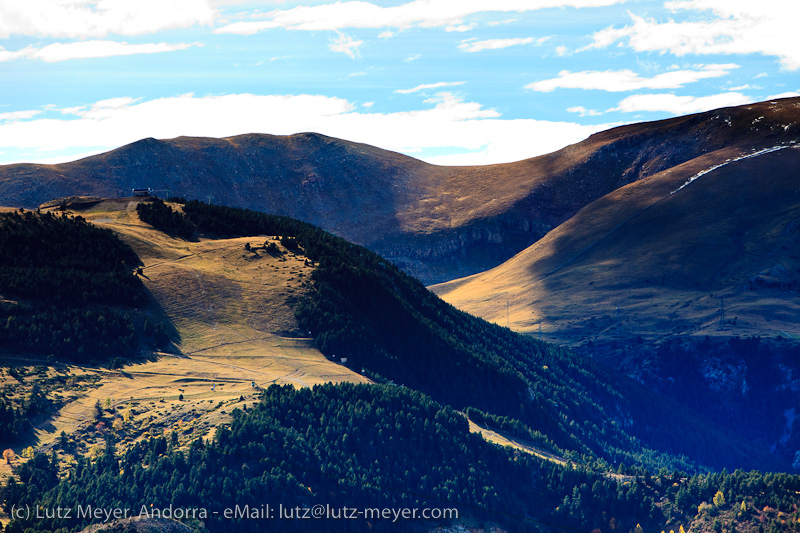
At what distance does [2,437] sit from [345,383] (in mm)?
58410

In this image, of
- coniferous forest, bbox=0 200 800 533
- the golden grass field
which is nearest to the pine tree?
coniferous forest, bbox=0 200 800 533

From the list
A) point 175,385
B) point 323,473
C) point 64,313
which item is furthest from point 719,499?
point 64,313

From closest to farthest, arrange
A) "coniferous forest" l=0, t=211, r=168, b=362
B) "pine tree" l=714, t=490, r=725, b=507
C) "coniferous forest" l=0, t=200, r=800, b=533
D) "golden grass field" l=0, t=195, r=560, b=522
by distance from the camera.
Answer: "coniferous forest" l=0, t=200, r=800, b=533 < "golden grass field" l=0, t=195, r=560, b=522 < "coniferous forest" l=0, t=211, r=168, b=362 < "pine tree" l=714, t=490, r=725, b=507

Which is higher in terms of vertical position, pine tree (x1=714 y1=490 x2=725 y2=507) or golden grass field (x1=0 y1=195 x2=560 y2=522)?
golden grass field (x1=0 y1=195 x2=560 y2=522)

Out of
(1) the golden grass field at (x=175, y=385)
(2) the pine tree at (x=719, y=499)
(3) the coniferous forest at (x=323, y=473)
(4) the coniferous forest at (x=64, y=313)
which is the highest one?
(4) the coniferous forest at (x=64, y=313)

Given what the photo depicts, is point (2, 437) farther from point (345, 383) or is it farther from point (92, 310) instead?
point (345, 383)

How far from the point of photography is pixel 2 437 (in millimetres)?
149000

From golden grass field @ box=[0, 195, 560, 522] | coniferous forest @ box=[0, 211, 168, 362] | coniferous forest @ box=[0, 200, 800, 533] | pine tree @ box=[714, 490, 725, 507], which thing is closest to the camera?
coniferous forest @ box=[0, 200, 800, 533]

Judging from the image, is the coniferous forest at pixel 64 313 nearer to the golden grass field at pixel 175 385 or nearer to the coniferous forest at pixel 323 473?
the coniferous forest at pixel 323 473

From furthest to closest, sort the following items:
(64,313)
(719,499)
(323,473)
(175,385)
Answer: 1. (64,313)
2. (719,499)
3. (175,385)
4. (323,473)

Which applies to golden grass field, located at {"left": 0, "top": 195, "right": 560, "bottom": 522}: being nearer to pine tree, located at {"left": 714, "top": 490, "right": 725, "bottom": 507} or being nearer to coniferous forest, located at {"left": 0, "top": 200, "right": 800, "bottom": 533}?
coniferous forest, located at {"left": 0, "top": 200, "right": 800, "bottom": 533}

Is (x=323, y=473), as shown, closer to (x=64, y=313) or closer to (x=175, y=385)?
(x=175, y=385)

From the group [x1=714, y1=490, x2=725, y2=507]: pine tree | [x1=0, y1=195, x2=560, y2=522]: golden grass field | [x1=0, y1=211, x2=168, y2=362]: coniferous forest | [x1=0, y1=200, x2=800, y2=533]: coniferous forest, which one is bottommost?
[x1=714, y1=490, x2=725, y2=507]: pine tree

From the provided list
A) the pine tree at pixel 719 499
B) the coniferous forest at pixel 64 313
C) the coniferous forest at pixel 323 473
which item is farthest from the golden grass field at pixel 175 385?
the pine tree at pixel 719 499
